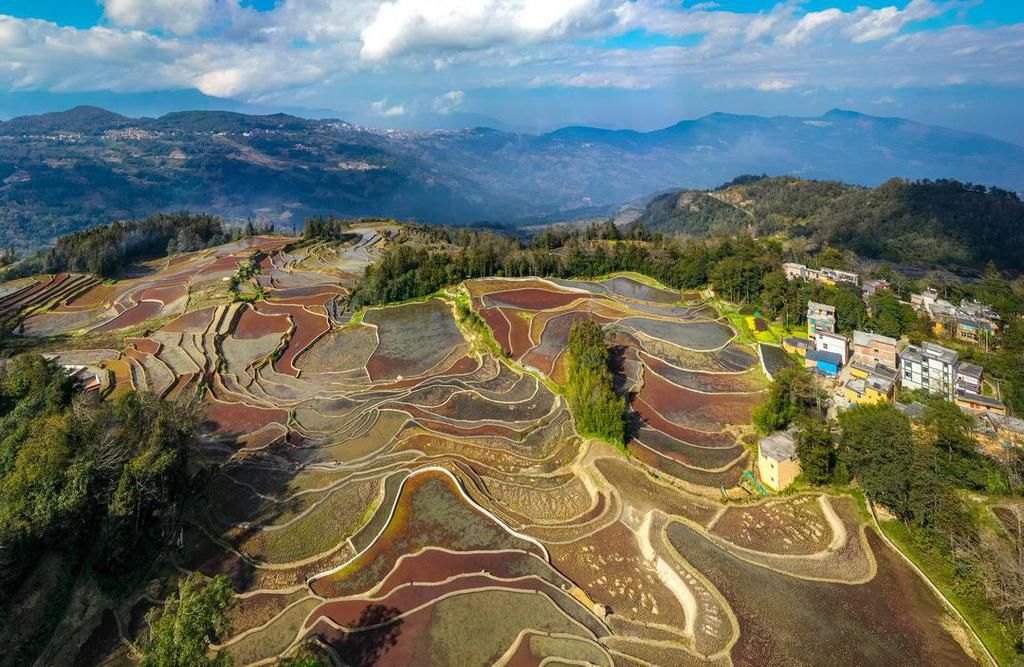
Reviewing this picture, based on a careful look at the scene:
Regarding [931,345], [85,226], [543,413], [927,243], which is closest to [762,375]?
[931,345]

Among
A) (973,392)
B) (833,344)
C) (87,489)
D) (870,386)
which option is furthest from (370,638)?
(973,392)

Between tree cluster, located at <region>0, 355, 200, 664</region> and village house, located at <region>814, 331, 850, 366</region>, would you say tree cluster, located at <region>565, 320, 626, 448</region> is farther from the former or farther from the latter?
tree cluster, located at <region>0, 355, 200, 664</region>

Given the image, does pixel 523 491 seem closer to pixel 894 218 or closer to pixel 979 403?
pixel 979 403

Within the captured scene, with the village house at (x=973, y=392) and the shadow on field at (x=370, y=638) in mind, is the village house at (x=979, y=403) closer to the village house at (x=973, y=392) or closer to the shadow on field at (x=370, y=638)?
the village house at (x=973, y=392)

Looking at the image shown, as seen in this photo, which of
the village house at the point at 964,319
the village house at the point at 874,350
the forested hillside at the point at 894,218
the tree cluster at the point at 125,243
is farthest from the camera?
the forested hillside at the point at 894,218

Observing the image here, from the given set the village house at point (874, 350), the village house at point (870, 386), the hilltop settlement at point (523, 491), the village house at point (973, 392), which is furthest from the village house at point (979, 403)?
the village house at point (874, 350)
